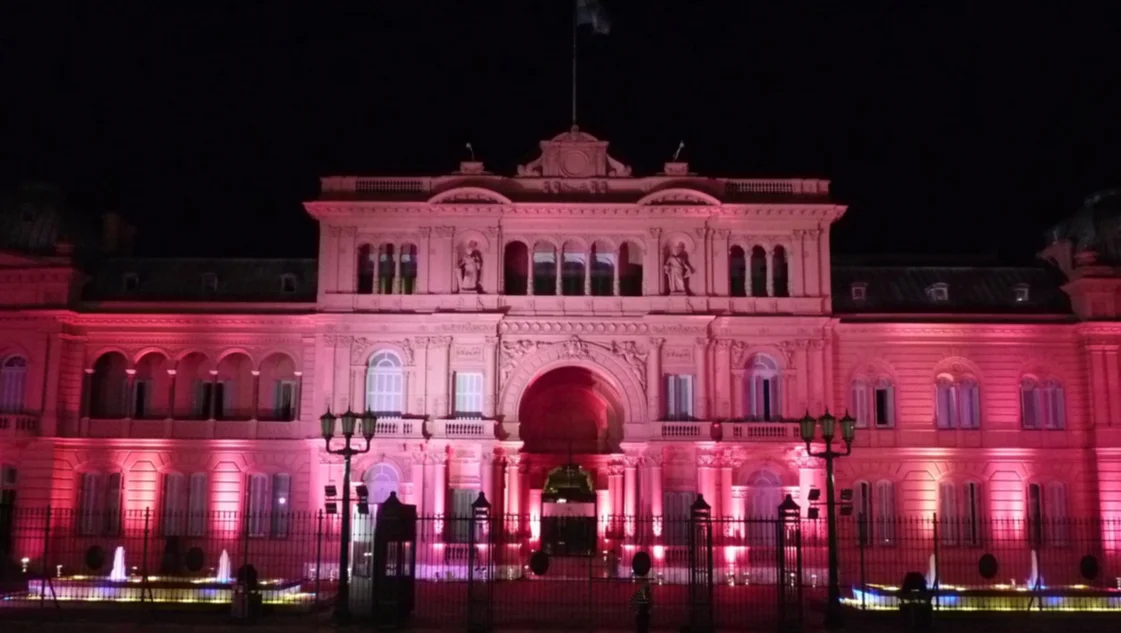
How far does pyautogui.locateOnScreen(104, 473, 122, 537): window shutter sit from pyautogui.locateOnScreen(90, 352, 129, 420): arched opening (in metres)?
3.09

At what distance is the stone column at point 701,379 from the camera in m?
51.6

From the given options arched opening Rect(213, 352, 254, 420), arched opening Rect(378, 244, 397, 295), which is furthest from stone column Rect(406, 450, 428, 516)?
arched opening Rect(213, 352, 254, 420)

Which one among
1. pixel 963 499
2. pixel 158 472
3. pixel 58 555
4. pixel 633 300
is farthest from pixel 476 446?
pixel 963 499

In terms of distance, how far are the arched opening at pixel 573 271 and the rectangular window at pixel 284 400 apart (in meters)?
13.6

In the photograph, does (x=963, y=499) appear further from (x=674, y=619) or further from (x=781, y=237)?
(x=674, y=619)

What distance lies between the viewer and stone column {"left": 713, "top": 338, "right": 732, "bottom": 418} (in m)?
52.0

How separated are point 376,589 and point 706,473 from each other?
2296 cm

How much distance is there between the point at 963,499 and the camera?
175 ft

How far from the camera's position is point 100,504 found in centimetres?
5341

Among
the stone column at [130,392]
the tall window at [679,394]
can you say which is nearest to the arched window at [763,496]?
the tall window at [679,394]

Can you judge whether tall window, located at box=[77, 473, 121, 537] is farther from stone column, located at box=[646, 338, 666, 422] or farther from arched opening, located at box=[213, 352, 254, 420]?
stone column, located at box=[646, 338, 666, 422]

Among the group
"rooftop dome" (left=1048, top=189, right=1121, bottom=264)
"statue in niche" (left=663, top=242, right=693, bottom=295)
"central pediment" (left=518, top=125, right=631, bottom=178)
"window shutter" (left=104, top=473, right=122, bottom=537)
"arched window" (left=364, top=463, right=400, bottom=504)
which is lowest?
A: "window shutter" (left=104, top=473, right=122, bottom=537)

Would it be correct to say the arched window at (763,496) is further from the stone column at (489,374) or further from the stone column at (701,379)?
the stone column at (489,374)

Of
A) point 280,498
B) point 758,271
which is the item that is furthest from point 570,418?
point 280,498
